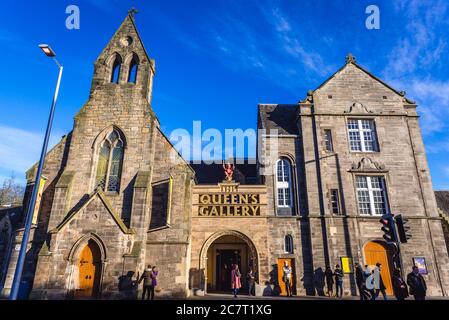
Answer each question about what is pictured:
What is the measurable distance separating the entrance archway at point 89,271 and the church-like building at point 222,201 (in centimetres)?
7

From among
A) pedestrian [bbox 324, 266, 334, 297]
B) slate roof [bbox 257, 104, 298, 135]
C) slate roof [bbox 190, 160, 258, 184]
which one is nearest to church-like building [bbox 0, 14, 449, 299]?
slate roof [bbox 257, 104, 298, 135]

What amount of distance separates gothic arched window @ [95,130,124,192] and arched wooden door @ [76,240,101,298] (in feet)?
12.3

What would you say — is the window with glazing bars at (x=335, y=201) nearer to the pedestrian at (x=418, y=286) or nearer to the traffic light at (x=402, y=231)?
the pedestrian at (x=418, y=286)

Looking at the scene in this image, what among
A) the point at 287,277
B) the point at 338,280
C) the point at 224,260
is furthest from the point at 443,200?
the point at 224,260

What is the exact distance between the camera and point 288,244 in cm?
1869

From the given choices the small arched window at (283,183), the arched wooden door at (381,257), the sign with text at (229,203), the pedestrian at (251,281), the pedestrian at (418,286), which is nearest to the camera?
the pedestrian at (418,286)

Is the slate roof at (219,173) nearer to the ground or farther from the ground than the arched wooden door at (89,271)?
farther from the ground

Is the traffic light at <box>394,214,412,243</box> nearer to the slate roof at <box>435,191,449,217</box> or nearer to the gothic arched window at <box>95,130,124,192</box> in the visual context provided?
the gothic arched window at <box>95,130,124,192</box>

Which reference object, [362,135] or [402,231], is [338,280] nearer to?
[402,231]

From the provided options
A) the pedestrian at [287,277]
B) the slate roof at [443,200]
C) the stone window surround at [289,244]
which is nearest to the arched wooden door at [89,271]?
the pedestrian at [287,277]

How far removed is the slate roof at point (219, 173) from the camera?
81.8 ft

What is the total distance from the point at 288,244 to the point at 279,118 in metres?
10.1
